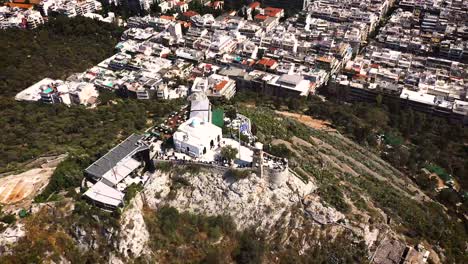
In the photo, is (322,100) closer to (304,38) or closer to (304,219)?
(304,38)

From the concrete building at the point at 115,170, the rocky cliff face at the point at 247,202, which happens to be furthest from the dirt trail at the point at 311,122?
the concrete building at the point at 115,170

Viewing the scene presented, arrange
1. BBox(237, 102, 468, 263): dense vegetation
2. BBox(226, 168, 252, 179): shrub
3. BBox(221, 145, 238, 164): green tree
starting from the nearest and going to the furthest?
1. BBox(226, 168, 252, 179): shrub
2. BBox(221, 145, 238, 164): green tree
3. BBox(237, 102, 468, 263): dense vegetation

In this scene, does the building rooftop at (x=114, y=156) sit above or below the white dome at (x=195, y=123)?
below

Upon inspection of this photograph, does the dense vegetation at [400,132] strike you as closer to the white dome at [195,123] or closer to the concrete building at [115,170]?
the white dome at [195,123]

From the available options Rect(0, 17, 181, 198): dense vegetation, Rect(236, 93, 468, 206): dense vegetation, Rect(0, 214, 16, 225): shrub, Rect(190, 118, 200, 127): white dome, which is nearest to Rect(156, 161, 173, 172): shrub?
Rect(190, 118, 200, 127): white dome

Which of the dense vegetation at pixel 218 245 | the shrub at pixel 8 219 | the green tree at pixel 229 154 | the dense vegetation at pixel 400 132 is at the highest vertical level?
the green tree at pixel 229 154

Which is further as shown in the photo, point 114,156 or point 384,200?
point 384,200

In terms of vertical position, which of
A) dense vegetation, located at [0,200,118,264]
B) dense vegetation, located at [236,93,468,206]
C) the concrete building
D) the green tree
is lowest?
dense vegetation, located at [236,93,468,206]

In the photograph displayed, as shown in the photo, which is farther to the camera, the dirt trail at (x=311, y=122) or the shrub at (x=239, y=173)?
the dirt trail at (x=311, y=122)

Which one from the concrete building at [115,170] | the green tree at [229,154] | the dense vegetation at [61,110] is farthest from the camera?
the dense vegetation at [61,110]

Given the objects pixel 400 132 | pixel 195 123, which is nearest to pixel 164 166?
pixel 195 123

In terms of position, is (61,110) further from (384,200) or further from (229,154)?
(384,200)

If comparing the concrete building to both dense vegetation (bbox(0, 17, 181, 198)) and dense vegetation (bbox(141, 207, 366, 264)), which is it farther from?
dense vegetation (bbox(141, 207, 366, 264))
